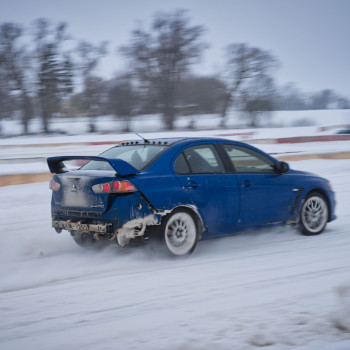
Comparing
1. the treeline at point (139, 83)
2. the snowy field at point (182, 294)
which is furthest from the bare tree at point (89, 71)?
the snowy field at point (182, 294)

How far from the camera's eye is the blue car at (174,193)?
5695mm

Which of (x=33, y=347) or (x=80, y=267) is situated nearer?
(x=33, y=347)

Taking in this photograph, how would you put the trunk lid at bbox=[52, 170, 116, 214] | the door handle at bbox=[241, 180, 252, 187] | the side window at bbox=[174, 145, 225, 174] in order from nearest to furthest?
the trunk lid at bbox=[52, 170, 116, 214], the side window at bbox=[174, 145, 225, 174], the door handle at bbox=[241, 180, 252, 187]

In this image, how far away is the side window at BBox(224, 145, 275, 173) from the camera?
6695 millimetres

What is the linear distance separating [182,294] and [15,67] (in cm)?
3362

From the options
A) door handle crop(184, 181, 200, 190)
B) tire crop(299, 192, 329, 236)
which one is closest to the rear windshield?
door handle crop(184, 181, 200, 190)

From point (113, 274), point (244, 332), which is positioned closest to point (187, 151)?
point (113, 274)

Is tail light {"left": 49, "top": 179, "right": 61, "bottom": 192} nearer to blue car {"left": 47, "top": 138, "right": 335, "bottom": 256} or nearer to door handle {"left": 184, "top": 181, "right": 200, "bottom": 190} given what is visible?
blue car {"left": 47, "top": 138, "right": 335, "bottom": 256}

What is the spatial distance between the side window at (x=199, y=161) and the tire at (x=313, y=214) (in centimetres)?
157

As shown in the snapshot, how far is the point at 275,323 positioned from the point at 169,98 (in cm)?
3680

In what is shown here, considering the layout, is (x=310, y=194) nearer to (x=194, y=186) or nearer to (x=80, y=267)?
(x=194, y=186)

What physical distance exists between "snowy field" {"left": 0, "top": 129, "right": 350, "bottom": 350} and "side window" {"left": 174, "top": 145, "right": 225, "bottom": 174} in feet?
3.26

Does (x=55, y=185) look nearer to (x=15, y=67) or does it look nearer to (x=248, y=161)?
(x=248, y=161)

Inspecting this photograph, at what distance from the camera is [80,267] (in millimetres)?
5789
